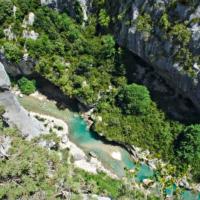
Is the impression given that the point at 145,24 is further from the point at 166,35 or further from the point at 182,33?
the point at 182,33

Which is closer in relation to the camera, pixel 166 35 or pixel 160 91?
pixel 166 35

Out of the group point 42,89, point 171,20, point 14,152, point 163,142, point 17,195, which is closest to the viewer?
point 17,195

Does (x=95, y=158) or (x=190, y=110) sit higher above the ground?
(x=190, y=110)

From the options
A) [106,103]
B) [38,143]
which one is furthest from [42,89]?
[38,143]

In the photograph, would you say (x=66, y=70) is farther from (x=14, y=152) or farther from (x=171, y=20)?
(x=14, y=152)

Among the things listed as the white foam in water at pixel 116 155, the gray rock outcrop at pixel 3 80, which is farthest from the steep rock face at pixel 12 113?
the white foam in water at pixel 116 155

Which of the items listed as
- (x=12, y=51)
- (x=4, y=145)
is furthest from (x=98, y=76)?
(x=4, y=145)

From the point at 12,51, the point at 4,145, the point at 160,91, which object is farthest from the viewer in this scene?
the point at 12,51

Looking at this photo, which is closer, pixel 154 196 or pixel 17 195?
pixel 17 195
